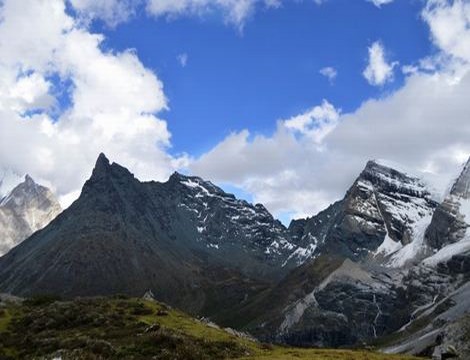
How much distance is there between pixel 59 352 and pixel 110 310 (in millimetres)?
25206

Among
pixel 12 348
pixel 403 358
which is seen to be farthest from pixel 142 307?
pixel 403 358

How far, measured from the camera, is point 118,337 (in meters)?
65.0

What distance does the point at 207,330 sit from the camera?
70750 mm

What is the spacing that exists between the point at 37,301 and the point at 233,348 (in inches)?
1816

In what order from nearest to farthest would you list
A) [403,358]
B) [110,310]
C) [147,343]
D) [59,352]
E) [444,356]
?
1. [444,356]
2. [403,358]
3. [59,352]
4. [147,343]
5. [110,310]

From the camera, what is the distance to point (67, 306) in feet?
271

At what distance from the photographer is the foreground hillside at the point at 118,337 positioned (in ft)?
181

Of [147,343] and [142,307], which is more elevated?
[142,307]

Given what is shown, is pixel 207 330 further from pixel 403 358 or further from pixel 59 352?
pixel 403 358

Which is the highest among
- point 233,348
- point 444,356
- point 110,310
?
point 110,310

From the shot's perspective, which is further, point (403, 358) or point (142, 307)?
point (142, 307)

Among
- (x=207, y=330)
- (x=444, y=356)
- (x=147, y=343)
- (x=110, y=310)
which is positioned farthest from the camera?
(x=110, y=310)

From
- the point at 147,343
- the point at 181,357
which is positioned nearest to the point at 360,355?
the point at 181,357

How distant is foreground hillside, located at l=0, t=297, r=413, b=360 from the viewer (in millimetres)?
55125
